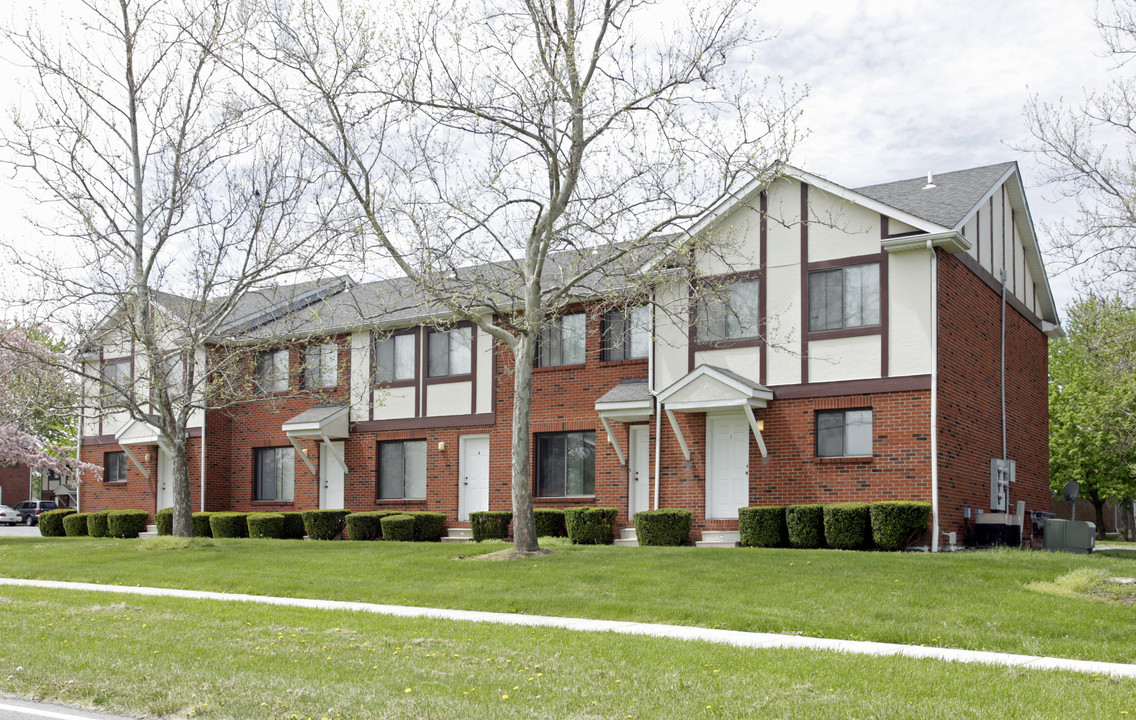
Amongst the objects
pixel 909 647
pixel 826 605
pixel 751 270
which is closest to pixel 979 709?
pixel 909 647

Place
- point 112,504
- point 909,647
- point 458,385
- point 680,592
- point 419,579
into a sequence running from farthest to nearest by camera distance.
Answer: point 112,504 → point 458,385 → point 419,579 → point 680,592 → point 909,647

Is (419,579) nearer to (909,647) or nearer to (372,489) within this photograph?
(909,647)

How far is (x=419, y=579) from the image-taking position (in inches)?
646

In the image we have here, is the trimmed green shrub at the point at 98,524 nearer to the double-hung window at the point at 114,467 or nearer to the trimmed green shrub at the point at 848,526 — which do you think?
the double-hung window at the point at 114,467

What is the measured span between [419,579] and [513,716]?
9251 millimetres

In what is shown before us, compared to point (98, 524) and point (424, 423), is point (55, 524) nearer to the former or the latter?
point (98, 524)

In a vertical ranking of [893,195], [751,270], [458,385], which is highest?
[893,195]

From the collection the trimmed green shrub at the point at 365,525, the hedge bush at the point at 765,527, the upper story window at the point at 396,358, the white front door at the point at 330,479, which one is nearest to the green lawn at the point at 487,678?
the hedge bush at the point at 765,527

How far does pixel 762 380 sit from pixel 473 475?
26.6 feet

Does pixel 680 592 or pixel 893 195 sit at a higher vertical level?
pixel 893 195

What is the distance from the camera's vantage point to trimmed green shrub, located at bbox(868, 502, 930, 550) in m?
19.3

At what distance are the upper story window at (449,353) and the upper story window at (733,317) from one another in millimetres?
6405

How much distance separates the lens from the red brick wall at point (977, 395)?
20.3m

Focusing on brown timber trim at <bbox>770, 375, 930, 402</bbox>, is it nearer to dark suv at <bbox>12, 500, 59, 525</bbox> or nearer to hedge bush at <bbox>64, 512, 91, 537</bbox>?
hedge bush at <bbox>64, 512, 91, 537</bbox>
